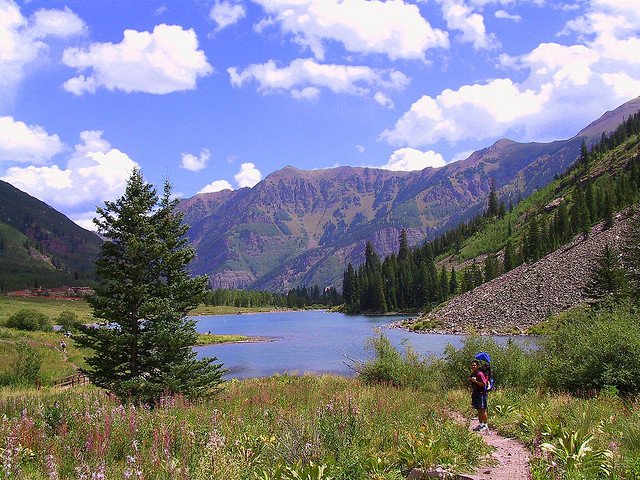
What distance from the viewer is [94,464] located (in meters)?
7.45

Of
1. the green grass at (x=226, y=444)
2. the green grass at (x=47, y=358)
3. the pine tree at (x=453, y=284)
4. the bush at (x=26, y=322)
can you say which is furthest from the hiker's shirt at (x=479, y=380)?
the pine tree at (x=453, y=284)

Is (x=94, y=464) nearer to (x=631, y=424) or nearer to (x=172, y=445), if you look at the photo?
(x=172, y=445)

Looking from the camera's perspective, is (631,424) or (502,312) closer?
(631,424)

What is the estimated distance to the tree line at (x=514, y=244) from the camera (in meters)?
117

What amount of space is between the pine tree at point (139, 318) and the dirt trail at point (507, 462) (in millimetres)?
10562

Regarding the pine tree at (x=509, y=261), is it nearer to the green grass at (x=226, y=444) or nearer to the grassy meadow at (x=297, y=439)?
the grassy meadow at (x=297, y=439)

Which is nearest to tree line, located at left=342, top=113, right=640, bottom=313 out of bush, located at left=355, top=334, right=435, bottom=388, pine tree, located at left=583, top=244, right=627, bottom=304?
pine tree, located at left=583, top=244, right=627, bottom=304

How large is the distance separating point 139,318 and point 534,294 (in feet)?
256

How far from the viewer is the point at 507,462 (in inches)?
414

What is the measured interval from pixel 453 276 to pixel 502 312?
64.2m

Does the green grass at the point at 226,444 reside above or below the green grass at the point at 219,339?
above

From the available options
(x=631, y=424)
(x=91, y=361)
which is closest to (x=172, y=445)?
(x=631, y=424)

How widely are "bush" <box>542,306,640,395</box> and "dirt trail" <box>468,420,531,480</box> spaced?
7.84 meters

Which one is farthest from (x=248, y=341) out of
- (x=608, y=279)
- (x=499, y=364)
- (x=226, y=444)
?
(x=226, y=444)
